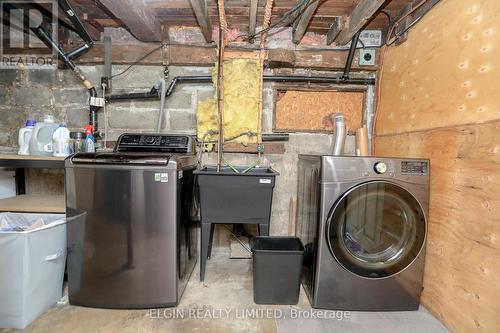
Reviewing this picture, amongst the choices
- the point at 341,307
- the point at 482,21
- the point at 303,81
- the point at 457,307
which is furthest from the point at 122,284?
the point at 482,21

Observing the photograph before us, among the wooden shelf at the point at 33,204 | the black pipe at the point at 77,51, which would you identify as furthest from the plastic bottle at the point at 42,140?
the black pipe at the point at 77,51

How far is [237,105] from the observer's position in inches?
78.3

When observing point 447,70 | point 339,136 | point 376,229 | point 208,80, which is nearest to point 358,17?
point 447,70

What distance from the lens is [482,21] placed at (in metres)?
1.16

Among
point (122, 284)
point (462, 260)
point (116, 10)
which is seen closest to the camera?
point (462, 260)

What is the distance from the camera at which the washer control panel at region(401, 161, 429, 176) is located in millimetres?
1352

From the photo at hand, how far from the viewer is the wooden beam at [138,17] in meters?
1.48

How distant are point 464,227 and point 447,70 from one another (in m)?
0.87

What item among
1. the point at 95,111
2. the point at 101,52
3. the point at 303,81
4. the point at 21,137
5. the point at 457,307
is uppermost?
the point at 101,52

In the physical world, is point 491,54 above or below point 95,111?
above

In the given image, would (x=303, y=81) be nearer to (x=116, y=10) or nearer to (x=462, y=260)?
(x=116, y=10)

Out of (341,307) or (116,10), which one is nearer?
(341,307)

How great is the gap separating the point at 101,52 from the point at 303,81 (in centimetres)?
171

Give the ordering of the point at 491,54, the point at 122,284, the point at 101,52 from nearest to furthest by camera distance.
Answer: the point at 491,54 → the point at 122,284 → the point at 101,52
